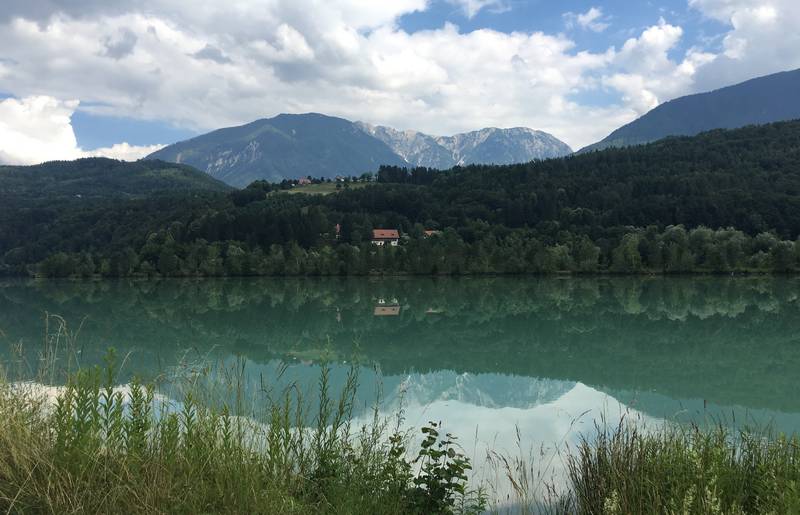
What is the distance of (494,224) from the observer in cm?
9531

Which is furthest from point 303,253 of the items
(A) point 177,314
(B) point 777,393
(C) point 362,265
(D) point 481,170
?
(B) point 777,393

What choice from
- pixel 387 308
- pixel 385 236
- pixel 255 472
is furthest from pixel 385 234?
pixel 255 472

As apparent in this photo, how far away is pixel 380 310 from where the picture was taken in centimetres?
3912

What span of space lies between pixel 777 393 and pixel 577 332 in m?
13.0

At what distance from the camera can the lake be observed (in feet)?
36.8

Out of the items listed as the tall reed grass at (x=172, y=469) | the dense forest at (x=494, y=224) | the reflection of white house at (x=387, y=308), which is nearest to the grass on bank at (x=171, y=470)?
the tall reed grass at (x=172, y=469)

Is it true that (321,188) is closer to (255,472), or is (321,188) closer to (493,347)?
(493,347)

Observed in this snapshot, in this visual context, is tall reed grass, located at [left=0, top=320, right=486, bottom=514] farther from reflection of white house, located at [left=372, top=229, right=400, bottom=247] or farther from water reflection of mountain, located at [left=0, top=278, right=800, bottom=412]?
reflection of white house, located at [left=372, top=229, right=400, bottom=247]

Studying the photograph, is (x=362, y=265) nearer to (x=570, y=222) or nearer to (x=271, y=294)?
(x=271, y=294)

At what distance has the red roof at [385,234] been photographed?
98.1 m

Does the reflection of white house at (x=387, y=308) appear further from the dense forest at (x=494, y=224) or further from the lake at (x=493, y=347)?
the dense forest at (x=494, y=224)

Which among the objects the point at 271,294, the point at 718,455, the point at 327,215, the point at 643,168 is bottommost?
the point at 271,294

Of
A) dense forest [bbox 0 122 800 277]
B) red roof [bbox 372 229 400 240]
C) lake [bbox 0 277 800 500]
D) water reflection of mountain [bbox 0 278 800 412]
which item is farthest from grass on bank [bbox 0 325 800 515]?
red roof [bbox 372 229 400 240]

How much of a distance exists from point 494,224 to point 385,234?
1990cm
